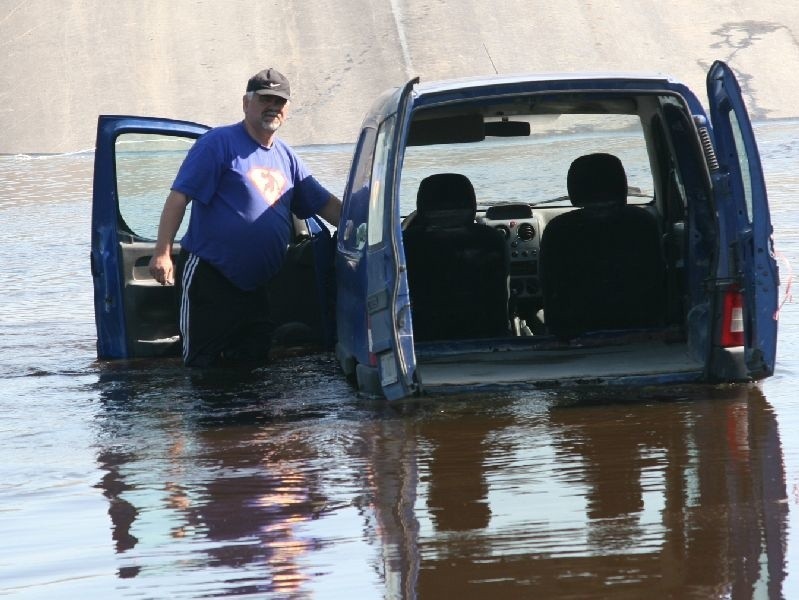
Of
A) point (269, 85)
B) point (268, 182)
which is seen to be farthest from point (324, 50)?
point (269, 85)

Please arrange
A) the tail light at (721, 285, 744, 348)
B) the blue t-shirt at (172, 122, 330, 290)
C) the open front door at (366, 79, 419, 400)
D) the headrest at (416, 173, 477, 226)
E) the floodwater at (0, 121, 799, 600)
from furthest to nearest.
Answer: the blue t-shirt at (172, 122, 330, 290) < the headrest at (416, 173, 477, 226) < the tail light at (721, 285, 744, 348) < the open front door at (366, 79, 419, 400) < the floodwater at (0, 121, 799, 600)

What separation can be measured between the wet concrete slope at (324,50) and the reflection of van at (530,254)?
3695 cm

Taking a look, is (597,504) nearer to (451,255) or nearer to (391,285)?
(391,285)

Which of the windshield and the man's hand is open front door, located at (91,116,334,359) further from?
the windshield

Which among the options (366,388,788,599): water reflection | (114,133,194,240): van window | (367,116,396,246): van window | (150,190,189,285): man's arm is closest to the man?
(150,190,189,285): man's arm

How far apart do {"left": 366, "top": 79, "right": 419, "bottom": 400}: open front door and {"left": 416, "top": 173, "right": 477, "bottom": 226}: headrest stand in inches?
34.0

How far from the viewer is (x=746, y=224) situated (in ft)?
23.3

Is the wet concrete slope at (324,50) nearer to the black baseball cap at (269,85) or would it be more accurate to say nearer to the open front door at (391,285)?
the black baseball cap at (269,85)

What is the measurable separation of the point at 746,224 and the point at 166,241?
9.86 feet

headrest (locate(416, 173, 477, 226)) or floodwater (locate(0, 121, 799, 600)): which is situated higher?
headrest (locate(416, 173, 477, 226))

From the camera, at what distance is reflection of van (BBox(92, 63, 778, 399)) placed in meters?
7.10

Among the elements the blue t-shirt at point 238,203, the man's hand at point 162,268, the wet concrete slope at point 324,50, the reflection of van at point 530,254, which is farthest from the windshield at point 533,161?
the wet concrete slope at point 324,50

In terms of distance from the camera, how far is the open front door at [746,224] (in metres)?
6.99

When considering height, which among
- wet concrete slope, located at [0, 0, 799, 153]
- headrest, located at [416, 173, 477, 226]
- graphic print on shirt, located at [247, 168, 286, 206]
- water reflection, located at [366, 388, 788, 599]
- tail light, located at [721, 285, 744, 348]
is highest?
wet concrete slope, located at [0, 0, 799, 153]
